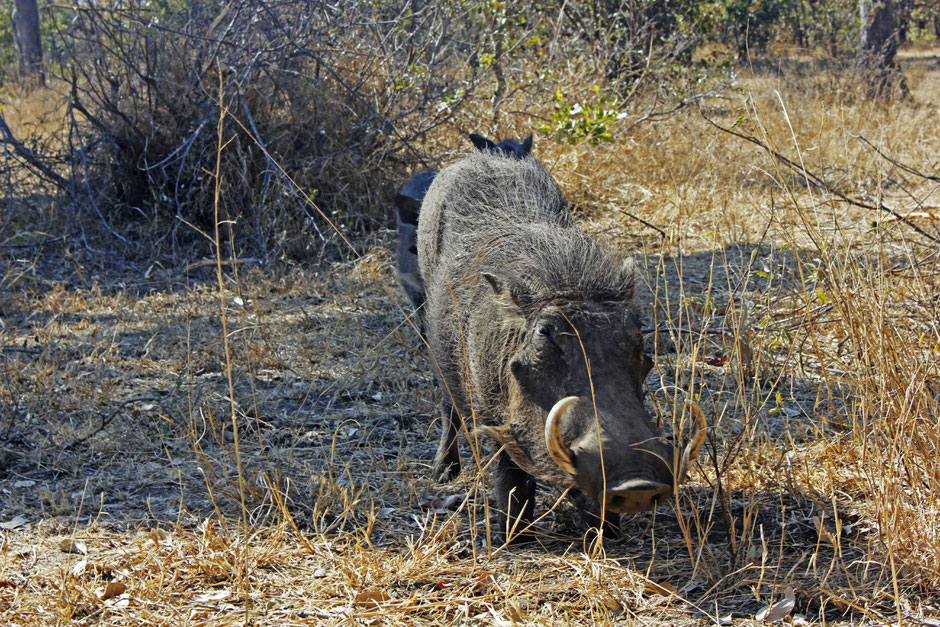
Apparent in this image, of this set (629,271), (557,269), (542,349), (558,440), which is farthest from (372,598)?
(629,271)

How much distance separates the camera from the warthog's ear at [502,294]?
8.14ft

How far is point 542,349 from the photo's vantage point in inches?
92.0

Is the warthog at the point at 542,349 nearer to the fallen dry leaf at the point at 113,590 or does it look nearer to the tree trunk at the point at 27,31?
the fallen dry leaf at the point at 113,590

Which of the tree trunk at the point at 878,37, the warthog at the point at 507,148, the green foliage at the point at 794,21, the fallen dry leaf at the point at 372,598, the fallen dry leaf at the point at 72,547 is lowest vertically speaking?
the fallen dry leaf at the point at 372,598

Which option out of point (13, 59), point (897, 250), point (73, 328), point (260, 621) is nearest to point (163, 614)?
point (260, 621)

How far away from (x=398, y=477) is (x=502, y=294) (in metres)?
1.01

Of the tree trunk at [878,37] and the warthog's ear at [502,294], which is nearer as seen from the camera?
the warthog's ear at [502,294]

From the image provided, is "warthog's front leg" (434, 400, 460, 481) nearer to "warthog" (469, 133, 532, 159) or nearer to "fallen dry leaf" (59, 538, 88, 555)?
"warthog" (469, 133, 532, 159)

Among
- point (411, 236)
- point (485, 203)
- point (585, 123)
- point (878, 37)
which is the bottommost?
point (411, 236)

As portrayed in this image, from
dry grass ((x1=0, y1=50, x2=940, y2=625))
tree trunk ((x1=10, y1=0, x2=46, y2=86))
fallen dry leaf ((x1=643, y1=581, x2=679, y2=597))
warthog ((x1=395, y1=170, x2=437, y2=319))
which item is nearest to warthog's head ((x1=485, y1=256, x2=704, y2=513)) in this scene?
dry grass ((x1=0, y1=50, x2=940, y2=625))

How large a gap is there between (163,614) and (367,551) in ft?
1.91

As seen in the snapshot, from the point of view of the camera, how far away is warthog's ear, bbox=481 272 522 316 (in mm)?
2482

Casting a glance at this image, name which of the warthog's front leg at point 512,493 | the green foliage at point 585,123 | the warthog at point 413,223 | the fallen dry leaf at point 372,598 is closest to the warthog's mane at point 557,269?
the warthog's front leg at point 512,493

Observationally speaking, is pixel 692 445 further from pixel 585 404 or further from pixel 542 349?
pixel 542 349
